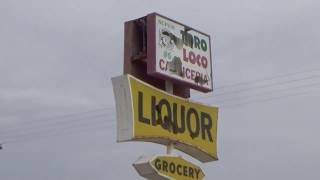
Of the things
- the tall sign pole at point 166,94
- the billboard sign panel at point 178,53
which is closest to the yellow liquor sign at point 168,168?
the tall sign pole at point 166,94

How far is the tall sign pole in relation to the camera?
18.6 metres

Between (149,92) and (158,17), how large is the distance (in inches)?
78.6

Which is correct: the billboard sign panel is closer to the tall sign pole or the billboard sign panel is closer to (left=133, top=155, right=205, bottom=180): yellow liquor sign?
the tall sign pole

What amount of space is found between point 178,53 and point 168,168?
118 inches

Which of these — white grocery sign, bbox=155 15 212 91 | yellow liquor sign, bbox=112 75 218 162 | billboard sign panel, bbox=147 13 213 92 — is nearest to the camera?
yellow liquor sign, bbox=112 75 218 162

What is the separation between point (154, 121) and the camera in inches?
755

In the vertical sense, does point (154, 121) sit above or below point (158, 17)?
below

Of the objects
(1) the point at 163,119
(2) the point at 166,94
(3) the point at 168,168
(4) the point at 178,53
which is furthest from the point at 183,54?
(3) the point at 168,168

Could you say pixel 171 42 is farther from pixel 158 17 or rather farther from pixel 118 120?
pixel 118 120

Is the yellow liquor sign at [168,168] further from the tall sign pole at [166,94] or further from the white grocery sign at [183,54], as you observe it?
the white grocery sign at [183,54]

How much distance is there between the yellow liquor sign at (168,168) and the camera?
61.2 ft

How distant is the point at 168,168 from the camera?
63.2 feet

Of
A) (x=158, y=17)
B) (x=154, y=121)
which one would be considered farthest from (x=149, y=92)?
(x=158, y=17)

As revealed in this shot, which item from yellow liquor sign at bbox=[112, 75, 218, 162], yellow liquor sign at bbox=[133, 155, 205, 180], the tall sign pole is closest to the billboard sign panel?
the tall sign pole
